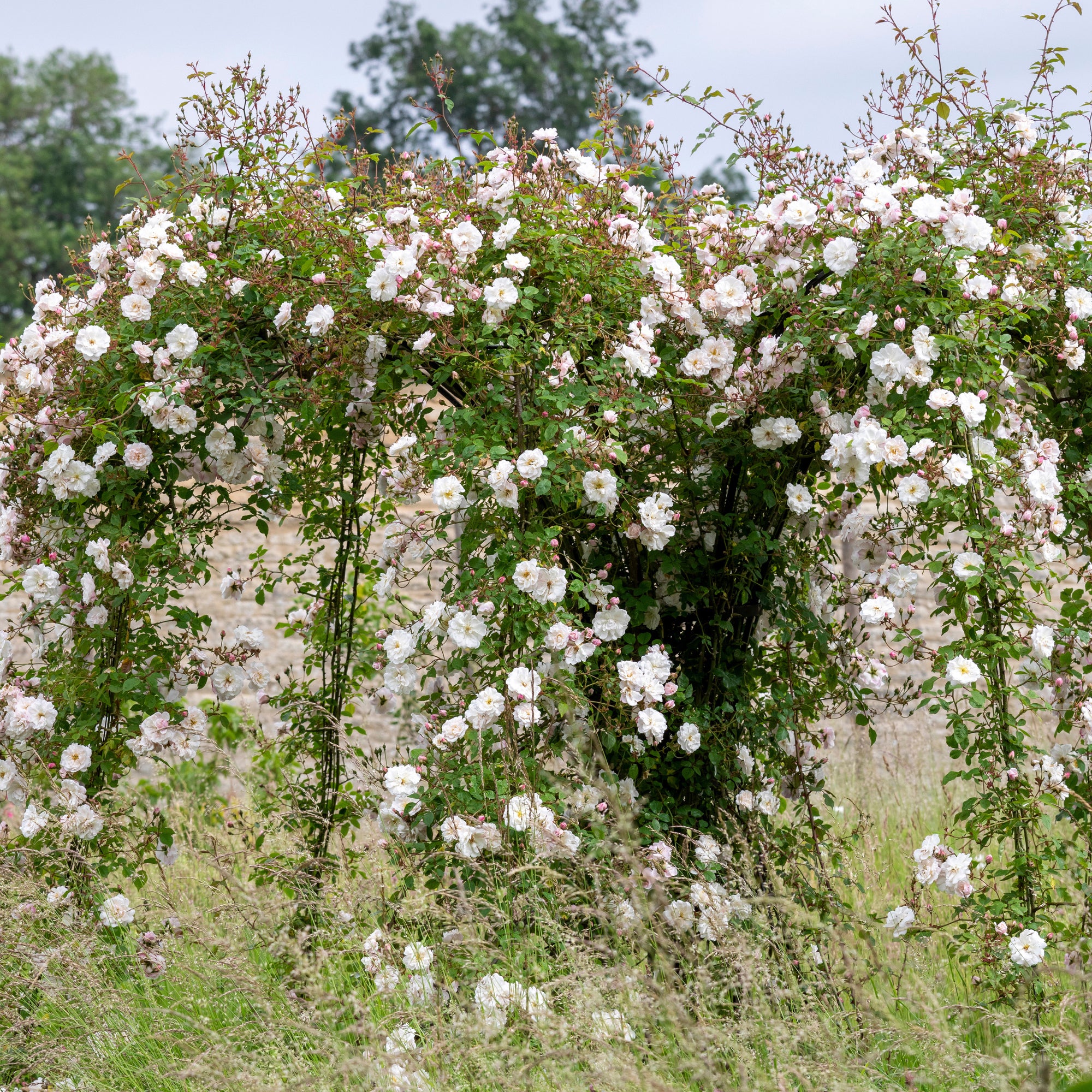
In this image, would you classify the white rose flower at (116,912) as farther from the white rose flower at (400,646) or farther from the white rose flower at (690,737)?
the white rose flower at (690,737)

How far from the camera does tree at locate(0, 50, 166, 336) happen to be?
25328mm

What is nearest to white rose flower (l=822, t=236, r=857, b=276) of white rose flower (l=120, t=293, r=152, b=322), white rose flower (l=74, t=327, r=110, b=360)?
white rose flower (l=120, t=293, r=152, b=322)

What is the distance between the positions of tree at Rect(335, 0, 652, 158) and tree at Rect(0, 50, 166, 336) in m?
6.19

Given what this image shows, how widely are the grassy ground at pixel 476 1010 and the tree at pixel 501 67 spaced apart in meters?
22.6

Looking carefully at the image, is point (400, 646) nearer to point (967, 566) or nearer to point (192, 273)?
point (192, 273)

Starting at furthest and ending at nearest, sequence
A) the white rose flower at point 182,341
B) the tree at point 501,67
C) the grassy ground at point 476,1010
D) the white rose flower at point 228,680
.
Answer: the tree at point 501,67
the white rose flower at point 228,680
the white rose flower at point 182,341
the grassy ground at point 476,1010

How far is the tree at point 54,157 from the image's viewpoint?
25.3 meters

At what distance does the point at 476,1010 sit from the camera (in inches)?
92.2

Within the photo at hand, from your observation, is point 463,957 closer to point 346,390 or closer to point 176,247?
point 346,390

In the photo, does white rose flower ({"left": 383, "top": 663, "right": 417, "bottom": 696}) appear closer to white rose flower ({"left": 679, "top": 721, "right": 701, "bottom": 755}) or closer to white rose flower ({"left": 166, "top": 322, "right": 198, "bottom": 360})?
white rose flower ({"left": 679, "top": 721, "right": 701, "bottom": 755})

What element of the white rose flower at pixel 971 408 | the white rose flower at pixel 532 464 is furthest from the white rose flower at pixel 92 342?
the white rose flower at pixel 971 408

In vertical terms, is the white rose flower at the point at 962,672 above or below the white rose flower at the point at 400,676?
below

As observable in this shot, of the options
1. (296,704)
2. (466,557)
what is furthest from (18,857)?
(466,557)

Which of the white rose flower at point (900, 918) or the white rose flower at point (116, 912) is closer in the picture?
the white rose flower at point (900, 918)
